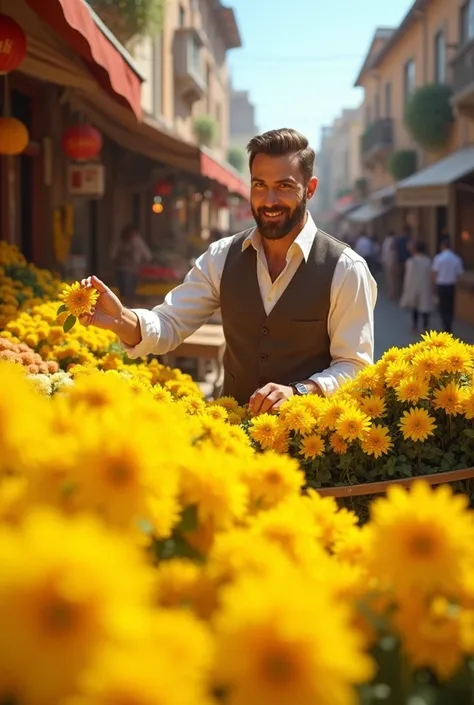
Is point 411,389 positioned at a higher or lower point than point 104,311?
lower

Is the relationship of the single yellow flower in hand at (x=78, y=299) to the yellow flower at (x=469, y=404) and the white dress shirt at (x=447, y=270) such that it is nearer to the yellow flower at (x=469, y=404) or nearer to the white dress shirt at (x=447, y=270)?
the yellow flower at (x=469, y=404)

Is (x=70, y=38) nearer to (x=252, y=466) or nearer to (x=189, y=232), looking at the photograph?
(x=252, y=466)

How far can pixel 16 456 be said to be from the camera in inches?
42.5

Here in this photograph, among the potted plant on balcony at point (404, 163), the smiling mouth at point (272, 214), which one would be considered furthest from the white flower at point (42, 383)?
the potted plant on balcony at point (404, 163)

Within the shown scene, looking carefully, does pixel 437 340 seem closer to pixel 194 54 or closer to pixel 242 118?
pixel 194 54

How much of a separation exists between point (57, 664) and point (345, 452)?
1.93 metres

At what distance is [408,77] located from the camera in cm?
2975

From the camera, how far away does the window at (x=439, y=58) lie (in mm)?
24391

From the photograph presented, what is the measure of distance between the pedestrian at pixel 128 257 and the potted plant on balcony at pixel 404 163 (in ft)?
53.3

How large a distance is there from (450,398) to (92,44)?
3538mm

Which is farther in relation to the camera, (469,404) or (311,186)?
(311,186)

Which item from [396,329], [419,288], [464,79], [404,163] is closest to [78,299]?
[419,288]

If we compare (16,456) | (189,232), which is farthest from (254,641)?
(189,232)

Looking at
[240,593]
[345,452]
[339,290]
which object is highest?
[339,290]
